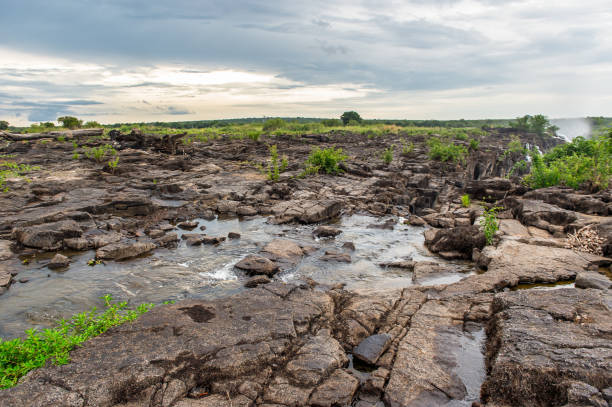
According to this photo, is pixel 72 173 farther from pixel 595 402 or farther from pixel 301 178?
pixel 595 402

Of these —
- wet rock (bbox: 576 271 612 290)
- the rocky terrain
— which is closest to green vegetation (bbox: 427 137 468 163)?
the rocky terrain

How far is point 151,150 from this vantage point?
25734 mm

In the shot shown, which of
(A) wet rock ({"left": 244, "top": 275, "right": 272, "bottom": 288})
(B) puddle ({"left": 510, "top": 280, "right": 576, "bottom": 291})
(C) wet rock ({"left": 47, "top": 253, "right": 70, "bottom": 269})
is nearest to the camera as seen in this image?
(B) puddle ({"left": 510, "top": 280, "right": 576, "bottom": 291})

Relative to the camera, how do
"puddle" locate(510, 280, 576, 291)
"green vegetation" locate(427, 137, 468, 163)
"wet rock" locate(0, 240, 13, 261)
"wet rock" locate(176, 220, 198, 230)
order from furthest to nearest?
1. "green vegetation" locate(427, 137, 468, 163)
2. "wet rock" locate(176, 220, 198, 230)
3. "wet rock" locate(0, 240, 13, 261)
4. "puddle" locate(510, 280, 576, 291)

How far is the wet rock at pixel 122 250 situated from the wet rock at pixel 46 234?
1309 millimetres

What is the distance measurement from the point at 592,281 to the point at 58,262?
35.3ft

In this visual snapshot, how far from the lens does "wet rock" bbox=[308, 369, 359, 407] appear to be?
376cm

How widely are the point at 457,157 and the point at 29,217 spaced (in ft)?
74.3

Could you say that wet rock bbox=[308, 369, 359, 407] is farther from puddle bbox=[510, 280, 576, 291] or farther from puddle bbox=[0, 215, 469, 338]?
puddle bbox=[510, 280, 576, 291]

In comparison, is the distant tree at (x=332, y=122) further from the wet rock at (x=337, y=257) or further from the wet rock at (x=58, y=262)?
the wet rock at (x=58, y=262)

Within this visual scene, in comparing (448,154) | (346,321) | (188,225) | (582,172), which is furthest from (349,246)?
(448,154)

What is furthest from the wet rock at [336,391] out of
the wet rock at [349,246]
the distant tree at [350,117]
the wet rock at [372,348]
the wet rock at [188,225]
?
the distant tree at [350,117]

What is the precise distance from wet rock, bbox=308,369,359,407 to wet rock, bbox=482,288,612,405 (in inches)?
58.1

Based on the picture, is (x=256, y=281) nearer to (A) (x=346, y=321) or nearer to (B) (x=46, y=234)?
(A) (x=346, y=321)
